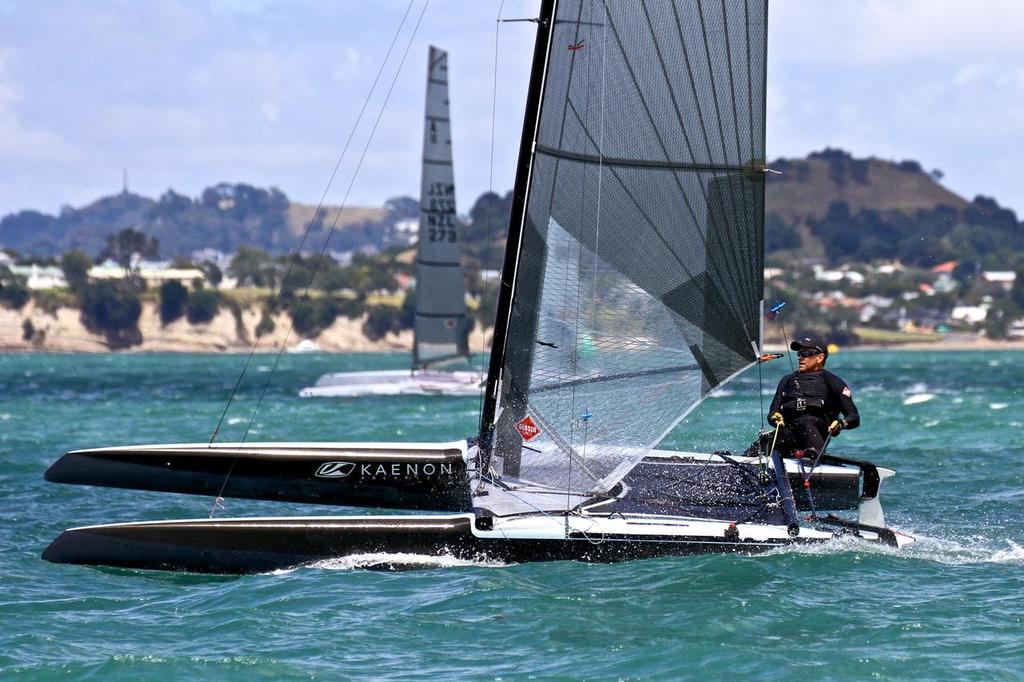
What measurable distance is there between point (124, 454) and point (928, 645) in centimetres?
775

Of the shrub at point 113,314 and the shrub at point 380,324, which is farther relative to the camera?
the shrub at point 380,324

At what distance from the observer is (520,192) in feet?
40.7

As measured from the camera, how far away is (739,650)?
9109 millimetres

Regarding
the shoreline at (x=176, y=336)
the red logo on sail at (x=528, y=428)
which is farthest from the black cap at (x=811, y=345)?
the shoreline at (x=176, y=336)

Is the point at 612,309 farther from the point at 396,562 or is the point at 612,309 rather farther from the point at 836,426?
the point at 396,562

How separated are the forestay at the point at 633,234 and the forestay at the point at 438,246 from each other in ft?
74.9

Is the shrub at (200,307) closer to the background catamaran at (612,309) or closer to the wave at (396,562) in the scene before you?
the background catamaran at (612,309)

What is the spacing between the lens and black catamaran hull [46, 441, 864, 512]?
543 inches

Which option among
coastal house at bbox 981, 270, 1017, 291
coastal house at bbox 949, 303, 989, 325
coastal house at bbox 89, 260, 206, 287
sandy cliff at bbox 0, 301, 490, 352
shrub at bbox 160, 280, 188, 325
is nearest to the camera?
sandy cliff at bbox 0, 301, 490, 352

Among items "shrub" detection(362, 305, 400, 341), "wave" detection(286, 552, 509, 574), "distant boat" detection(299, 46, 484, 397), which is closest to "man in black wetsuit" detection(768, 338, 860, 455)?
"wave" detection(286, 552, 509, 574)

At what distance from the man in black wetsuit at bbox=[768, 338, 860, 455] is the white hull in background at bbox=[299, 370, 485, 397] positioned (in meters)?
22.9

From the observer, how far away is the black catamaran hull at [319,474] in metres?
13.8

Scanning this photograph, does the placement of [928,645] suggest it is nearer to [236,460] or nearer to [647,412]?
[647,412]

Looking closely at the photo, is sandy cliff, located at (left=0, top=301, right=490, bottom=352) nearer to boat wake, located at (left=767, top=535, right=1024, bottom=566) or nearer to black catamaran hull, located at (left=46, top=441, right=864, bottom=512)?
black catamaran hull, located at (left=46, top=441, right=864, bottom=512)
